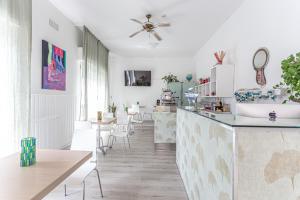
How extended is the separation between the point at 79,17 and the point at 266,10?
3.66 metres

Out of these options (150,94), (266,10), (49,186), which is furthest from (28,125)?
(150,94)

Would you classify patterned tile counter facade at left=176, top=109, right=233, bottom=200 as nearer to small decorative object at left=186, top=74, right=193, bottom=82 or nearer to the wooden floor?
the wooden floor

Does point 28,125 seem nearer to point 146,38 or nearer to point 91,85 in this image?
point 91,85

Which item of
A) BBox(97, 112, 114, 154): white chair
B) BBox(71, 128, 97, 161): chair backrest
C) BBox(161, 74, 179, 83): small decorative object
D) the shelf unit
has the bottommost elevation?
BBox(97, 112, 114, 154): white chair

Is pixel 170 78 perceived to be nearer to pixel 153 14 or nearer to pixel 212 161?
pixel 153 14

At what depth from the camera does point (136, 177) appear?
304 centimetres

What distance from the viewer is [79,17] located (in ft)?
14.8

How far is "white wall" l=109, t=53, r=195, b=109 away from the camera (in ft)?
28.8

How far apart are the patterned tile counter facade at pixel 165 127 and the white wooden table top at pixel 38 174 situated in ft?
9.87

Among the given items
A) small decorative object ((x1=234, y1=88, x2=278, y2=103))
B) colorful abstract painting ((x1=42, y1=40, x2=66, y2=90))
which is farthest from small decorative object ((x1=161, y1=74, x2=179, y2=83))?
small decorative object ((x1=234, y1=88, x2=278, y2=103))

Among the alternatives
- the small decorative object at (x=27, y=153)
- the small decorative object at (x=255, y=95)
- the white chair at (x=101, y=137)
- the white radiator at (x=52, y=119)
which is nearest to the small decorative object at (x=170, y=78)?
the white chair at (x=101, y=137)

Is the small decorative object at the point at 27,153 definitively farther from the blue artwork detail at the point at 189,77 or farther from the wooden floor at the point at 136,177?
the blue artwork detail at the point at 189,77

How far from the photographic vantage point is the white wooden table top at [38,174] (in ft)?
3.33

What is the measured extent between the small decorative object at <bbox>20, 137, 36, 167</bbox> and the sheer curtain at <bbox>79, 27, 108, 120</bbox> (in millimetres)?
3782
